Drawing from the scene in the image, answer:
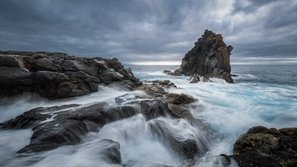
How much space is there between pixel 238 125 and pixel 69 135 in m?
8.52

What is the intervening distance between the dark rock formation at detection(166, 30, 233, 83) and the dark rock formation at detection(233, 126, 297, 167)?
31.6 metres

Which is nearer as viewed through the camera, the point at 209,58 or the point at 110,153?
the point at 110,153

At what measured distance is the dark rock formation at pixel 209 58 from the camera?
4848cm

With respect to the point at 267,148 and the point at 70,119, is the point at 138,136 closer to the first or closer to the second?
the point at 70,119

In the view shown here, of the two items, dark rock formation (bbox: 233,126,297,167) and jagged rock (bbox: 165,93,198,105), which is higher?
jagged rock (bbox: 165,93,198,105)

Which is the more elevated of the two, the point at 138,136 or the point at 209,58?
the point at 209,58

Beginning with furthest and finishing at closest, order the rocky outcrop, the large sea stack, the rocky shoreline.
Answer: the large sea stack → the rocky outcrop → the rocky shoreline

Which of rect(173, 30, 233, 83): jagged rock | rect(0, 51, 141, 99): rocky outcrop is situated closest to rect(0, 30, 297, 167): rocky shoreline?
rect(0, 51, 141, 99): rocky outcrop

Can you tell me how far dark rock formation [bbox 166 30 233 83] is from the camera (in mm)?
48484

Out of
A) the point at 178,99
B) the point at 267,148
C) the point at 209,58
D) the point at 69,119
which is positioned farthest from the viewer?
the point at 209,58

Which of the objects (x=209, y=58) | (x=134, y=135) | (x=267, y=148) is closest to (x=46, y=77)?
(x=134, y=135)

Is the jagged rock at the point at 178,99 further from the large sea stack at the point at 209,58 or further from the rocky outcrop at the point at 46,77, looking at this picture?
the large sea stack at the point at 209,58

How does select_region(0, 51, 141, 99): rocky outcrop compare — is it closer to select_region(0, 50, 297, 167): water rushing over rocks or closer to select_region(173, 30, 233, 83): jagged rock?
select_region(0, 50, 297, 167): water rushing over rocks

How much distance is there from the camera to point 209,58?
5372 centimetres
